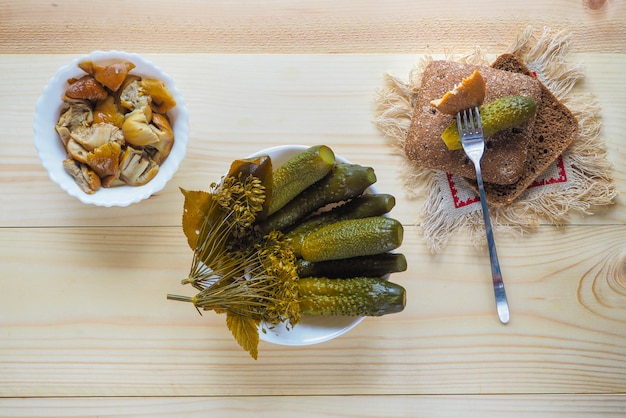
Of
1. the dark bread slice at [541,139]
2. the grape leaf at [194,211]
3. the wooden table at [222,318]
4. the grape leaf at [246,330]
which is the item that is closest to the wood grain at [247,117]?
the wooden table at [222,318]

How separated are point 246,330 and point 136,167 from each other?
40 centimetres

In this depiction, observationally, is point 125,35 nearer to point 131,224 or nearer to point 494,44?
point 131,224

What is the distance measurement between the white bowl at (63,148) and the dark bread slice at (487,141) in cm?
52

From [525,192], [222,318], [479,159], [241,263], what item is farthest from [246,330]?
[525,192]

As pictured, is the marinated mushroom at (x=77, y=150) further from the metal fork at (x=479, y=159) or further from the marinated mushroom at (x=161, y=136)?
the metal fork at (x=479, y=159)

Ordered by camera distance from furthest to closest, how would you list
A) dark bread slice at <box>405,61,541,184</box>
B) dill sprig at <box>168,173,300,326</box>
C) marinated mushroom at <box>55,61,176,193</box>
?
dark bread slice at <box>405,61,541,184</box> → marinated mushroom at <box>55,61,176,193</box> → dill sprig at <box>168,173,300,326</box>

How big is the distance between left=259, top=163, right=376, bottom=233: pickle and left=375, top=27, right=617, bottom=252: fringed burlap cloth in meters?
0.24

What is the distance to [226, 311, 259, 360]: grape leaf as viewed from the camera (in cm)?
107

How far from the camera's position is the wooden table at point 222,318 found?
1290 mm

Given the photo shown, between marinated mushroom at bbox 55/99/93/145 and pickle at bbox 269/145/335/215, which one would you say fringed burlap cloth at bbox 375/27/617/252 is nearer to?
pickle at bbox 269/145/335/215

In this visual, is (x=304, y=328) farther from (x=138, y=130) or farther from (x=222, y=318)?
(x=138, y=130)

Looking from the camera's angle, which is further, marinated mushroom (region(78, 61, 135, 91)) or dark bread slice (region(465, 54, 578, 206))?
dark bread slice (region(465, 54, 578, 206))

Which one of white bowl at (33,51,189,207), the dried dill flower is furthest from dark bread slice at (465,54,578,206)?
white bowl at (33,51,189,207)

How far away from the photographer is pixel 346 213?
1135mm
